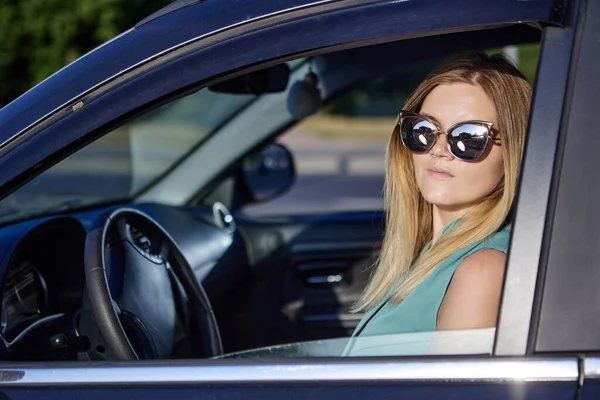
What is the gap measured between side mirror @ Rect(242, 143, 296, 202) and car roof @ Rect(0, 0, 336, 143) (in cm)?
202

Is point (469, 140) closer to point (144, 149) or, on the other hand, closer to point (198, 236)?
point (198, 236)

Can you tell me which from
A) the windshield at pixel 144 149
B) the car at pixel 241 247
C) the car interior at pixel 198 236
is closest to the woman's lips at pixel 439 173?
the car at pixel 241 247

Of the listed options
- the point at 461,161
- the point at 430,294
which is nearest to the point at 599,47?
the point at 461,161

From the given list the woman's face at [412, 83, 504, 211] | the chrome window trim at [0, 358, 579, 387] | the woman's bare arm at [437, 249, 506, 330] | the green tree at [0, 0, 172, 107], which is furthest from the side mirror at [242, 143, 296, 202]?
the green tree at [0, 0, 172, 107]

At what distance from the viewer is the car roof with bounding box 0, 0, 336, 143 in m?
1.60

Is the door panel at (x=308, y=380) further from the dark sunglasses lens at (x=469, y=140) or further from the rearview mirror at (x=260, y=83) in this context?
the rearview mirror at (x=260, y=83)

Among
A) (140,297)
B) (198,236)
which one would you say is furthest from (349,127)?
(140,297)

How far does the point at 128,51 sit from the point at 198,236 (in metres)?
1.59

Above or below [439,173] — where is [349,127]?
above

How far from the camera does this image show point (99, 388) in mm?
1558

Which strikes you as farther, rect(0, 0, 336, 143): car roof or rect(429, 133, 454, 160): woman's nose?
rect(429, 133, 454, 160): woman's nose

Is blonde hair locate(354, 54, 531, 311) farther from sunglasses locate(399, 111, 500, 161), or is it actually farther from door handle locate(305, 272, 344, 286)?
door handle locate(305, 272, 344, 286)

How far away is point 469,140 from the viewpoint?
1.84 metres

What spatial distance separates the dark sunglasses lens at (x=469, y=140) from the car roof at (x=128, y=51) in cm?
42
